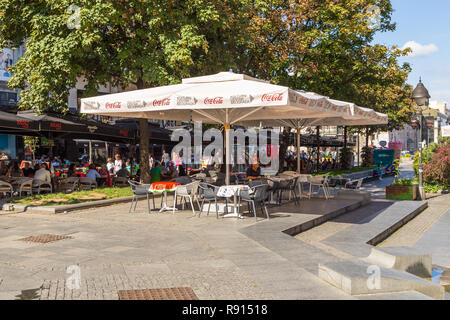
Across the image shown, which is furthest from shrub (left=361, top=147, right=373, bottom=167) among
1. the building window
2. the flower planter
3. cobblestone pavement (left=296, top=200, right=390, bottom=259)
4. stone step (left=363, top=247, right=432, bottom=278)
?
stone step (left=363, top=247, right=432, bottom=278)

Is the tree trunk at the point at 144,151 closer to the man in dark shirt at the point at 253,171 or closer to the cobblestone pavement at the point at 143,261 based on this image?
the man in dark shirt at the point at 253,171

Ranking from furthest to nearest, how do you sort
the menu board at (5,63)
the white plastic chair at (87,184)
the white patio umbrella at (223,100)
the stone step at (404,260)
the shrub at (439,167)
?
the menu board at (5,63)
the shrub at (439,167)
the white plastic chair at (87,184)
the white patio umbrella at (223,100)
the stone step at (404,260)

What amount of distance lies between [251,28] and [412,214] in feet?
31.0

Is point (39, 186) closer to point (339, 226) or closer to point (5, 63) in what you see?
point (339, 226)

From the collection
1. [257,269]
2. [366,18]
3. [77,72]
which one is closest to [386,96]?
[366,18]

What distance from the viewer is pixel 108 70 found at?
16.1 m

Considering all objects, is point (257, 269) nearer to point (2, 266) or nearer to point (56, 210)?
point (2, 266)

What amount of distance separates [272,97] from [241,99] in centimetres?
64

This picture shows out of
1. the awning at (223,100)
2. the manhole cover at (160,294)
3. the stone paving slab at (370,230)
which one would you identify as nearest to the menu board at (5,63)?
the awning at (223,100)

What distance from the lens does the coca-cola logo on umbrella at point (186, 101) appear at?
8.80 metres

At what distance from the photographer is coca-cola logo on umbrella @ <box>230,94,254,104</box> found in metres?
8.29

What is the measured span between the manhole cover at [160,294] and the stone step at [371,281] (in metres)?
1.53

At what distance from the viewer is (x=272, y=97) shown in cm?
805

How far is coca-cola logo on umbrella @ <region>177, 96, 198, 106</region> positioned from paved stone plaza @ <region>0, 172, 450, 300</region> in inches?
96.4
